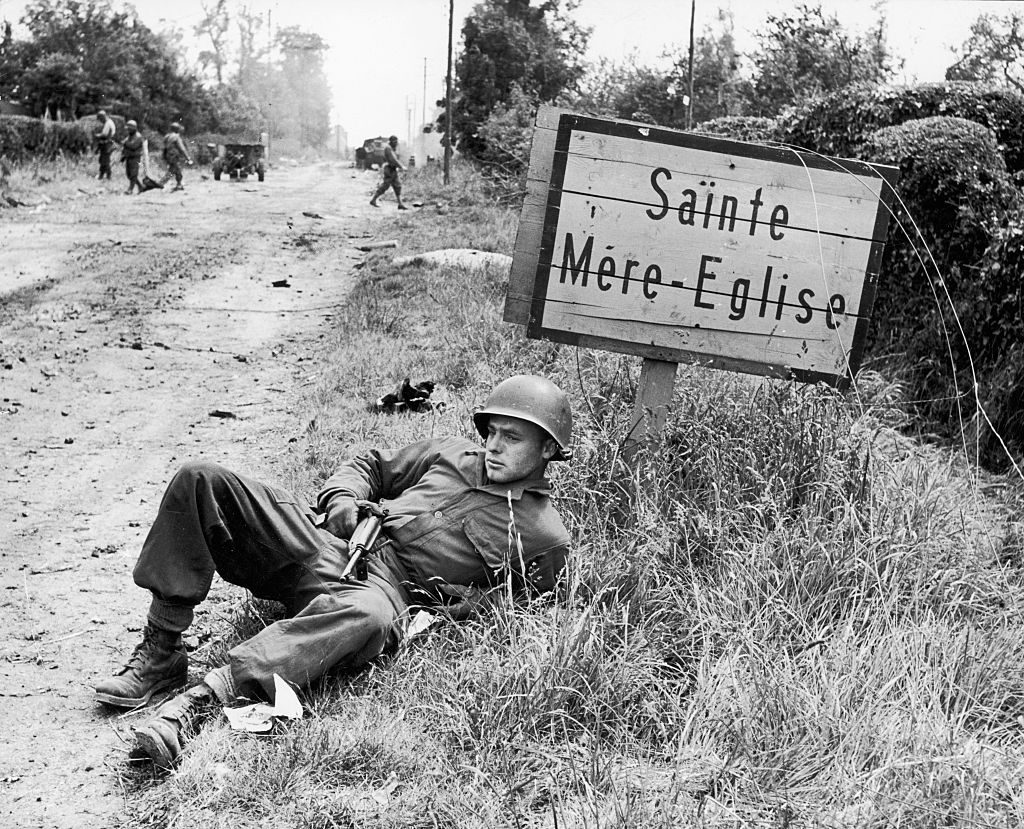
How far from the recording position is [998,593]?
381cm

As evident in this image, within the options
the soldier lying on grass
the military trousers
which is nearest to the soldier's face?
the soldier lying on grass

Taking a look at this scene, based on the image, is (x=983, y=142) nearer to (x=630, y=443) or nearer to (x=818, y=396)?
(x=818, y=396)

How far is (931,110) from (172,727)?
27.9 ft

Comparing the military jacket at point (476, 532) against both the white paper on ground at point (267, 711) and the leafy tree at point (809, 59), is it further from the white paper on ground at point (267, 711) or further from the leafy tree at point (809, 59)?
the leafy tree at point (809, 59)

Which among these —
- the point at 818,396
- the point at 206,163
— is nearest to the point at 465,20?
the point at 206,163

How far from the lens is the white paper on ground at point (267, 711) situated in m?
2.90

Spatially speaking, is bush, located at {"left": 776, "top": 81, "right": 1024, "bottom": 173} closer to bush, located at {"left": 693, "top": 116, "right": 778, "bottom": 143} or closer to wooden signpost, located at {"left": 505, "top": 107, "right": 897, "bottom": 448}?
bush, located at {"left": 693, "top": 116, "right": 778, "bottom": 143}

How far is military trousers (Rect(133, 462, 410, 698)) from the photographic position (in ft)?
10.0

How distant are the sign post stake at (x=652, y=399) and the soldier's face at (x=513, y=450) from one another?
846 millimetres

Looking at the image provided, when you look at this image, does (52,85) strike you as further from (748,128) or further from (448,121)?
(748,128)

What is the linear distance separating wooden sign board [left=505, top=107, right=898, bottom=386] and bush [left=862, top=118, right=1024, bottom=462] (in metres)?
2.83

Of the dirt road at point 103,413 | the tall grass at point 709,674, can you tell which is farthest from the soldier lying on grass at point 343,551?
the dirt road at point 103,413

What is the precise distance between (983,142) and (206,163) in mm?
29259

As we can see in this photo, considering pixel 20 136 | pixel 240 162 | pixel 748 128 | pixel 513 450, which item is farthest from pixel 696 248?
pixel 240 162
